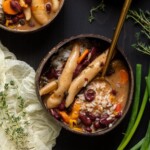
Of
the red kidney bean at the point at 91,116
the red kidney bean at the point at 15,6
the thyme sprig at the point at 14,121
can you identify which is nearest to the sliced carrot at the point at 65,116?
the red kidney bean at the point at 91,116

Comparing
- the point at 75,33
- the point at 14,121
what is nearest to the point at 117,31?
Answer: the point at 75,33

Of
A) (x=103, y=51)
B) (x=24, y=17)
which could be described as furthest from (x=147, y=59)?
(x=24, y=17)

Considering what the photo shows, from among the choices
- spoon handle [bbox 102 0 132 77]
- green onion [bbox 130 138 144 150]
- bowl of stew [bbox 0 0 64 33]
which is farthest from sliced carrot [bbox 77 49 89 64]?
green onion [bbox 130 138 144 150]

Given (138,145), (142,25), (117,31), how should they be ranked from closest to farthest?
(117,31)
(138,145)
(142,25)

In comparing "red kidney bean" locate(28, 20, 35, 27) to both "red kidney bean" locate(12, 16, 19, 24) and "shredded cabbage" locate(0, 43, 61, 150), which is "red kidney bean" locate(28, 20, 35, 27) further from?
"shredded cabbage" locate(0, 43, 61, 150)

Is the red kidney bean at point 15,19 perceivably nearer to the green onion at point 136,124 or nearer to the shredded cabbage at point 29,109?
the shredded cabbage at point 29,109

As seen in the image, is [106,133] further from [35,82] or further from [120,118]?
[35,82]

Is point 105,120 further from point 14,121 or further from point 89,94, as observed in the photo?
point 14,121
